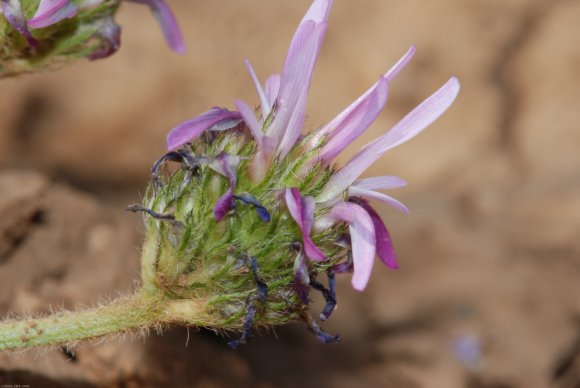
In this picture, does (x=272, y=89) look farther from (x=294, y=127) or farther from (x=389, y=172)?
(x=389, y=172)

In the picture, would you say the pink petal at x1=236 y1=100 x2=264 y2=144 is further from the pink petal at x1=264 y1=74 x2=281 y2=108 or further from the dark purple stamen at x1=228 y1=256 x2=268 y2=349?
the dark purple stamen at x1=228 y1=256 x2=268 y2=349

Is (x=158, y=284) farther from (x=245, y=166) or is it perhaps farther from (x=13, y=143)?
(x=13, y=143)

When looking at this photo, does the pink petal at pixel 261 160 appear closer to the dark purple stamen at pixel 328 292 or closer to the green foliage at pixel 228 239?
the green foliage at pixel 228 239

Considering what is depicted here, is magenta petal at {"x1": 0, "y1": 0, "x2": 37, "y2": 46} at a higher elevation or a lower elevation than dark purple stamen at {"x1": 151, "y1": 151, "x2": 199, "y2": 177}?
higher

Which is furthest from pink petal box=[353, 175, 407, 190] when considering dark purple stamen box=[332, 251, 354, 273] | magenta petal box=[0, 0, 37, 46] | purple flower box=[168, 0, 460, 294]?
magenta petal box=[0, 0, 37, 46]

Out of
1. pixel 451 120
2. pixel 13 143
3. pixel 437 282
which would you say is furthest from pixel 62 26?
pixel 451 120

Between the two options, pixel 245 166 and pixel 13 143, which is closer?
pixel 245 166

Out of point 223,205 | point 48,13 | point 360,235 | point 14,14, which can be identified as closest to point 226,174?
point 223,205
